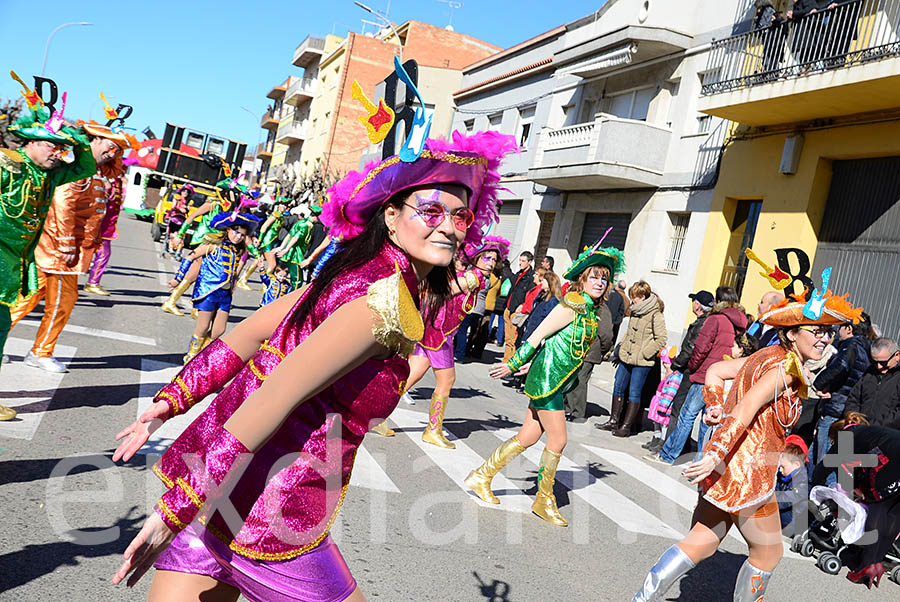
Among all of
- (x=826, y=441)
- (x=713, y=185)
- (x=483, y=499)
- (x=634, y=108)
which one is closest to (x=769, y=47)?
(x=713, y=185)

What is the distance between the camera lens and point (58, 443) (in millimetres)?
5027

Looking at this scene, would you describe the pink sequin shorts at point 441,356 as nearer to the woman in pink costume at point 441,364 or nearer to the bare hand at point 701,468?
the woman in pink costume at point 441,364

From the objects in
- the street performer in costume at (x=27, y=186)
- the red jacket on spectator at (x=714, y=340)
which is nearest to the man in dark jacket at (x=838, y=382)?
the red jacket on spectator at (x=714, y=340)

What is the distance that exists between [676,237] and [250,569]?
16.6m

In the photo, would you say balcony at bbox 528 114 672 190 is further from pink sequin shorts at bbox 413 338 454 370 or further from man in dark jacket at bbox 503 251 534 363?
pink sequin shorts at bbox 413 338 454 370

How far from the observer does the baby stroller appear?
18.2 ft

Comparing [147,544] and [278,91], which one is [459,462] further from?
[278,91]

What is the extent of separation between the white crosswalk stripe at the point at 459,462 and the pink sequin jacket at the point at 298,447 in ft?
12.7

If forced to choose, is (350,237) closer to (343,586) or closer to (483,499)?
(343,586)

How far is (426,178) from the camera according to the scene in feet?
7.13

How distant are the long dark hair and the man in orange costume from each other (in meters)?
5.25

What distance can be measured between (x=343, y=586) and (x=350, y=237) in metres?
1.00

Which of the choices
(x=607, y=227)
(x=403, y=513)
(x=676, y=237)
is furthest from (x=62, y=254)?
(x=607, y=227)

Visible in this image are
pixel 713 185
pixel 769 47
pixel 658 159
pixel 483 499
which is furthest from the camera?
pixel 658 159
